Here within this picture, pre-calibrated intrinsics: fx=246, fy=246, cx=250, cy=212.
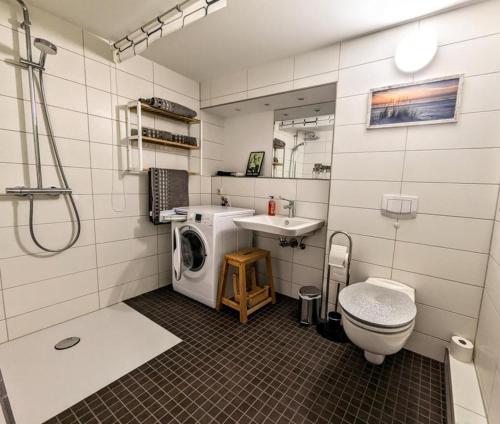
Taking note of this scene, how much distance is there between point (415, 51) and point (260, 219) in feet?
5.44

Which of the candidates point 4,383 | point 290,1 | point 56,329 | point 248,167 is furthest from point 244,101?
point 4,383

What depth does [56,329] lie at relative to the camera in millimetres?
1896

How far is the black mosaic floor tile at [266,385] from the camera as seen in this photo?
1.26m

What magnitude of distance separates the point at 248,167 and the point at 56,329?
2.27m

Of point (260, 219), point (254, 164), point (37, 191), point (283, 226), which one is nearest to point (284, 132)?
point (254, 164)

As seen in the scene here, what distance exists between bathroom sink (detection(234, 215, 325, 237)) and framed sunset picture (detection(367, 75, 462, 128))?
88 centimetres

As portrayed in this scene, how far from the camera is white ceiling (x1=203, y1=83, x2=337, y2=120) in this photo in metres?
2.22

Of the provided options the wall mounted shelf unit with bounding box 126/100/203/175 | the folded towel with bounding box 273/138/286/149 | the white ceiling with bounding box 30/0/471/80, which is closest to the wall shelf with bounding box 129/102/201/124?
the wall mounted shelf unit with bounding box 126/100/203/175

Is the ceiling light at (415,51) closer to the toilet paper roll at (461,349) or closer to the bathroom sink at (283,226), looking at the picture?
the bathroom sink at (283,226)

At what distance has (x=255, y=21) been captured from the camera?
172cm

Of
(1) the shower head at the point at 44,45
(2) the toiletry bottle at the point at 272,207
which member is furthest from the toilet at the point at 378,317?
(1) the shower head at the point at 44,45

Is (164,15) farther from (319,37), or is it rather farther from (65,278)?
(65,278)

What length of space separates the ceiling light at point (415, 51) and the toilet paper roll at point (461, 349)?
1779mm

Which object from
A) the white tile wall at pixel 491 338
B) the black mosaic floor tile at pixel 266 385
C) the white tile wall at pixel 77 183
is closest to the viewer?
the white tile wall at pixel 491 338
